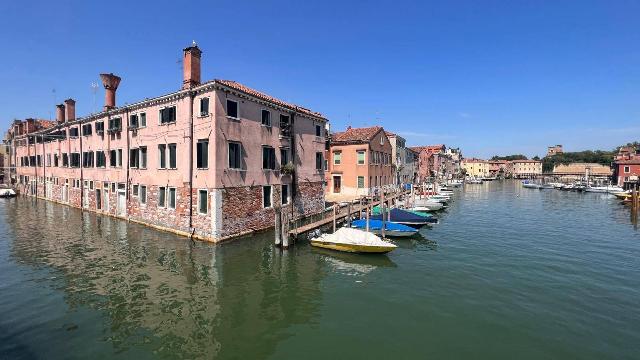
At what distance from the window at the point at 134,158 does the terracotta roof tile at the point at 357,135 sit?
2402cm

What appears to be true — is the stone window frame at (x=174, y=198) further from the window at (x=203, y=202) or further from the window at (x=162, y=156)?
the window at (x=203, y=202)

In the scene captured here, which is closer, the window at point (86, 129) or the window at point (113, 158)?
the window at point (113, 158)

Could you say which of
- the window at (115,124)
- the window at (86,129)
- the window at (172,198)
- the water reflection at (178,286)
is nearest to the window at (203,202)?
the water reflection at (178,286)

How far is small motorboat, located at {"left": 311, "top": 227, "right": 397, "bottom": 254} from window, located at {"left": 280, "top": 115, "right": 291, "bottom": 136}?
9.70m

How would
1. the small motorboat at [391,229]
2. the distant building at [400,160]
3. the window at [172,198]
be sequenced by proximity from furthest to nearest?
the distant building at [400,160] → the small motorboat at [391,229] → the window at [172,198]

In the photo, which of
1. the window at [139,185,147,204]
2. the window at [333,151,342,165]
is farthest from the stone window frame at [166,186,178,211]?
the window at [333,151,342,165]

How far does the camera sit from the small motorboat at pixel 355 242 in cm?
1711

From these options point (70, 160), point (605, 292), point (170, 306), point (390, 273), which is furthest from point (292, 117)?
point (70, 160)

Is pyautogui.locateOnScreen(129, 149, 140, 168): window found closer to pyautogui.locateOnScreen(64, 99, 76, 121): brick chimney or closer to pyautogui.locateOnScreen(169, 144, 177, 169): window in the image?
pyautogui.locateOnScreen(169, 144, 177, 169): window

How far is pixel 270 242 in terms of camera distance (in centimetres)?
1992

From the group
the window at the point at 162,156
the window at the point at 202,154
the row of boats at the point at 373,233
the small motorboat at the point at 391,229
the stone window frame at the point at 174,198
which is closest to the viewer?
the row of boats at the point at 373,233

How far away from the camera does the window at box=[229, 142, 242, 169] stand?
64.2ft

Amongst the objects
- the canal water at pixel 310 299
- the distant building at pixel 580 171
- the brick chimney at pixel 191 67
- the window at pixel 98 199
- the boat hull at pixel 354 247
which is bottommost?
the canal water at pixel 310 299

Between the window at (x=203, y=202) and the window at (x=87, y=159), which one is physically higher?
the window at (x=87, y=159)
